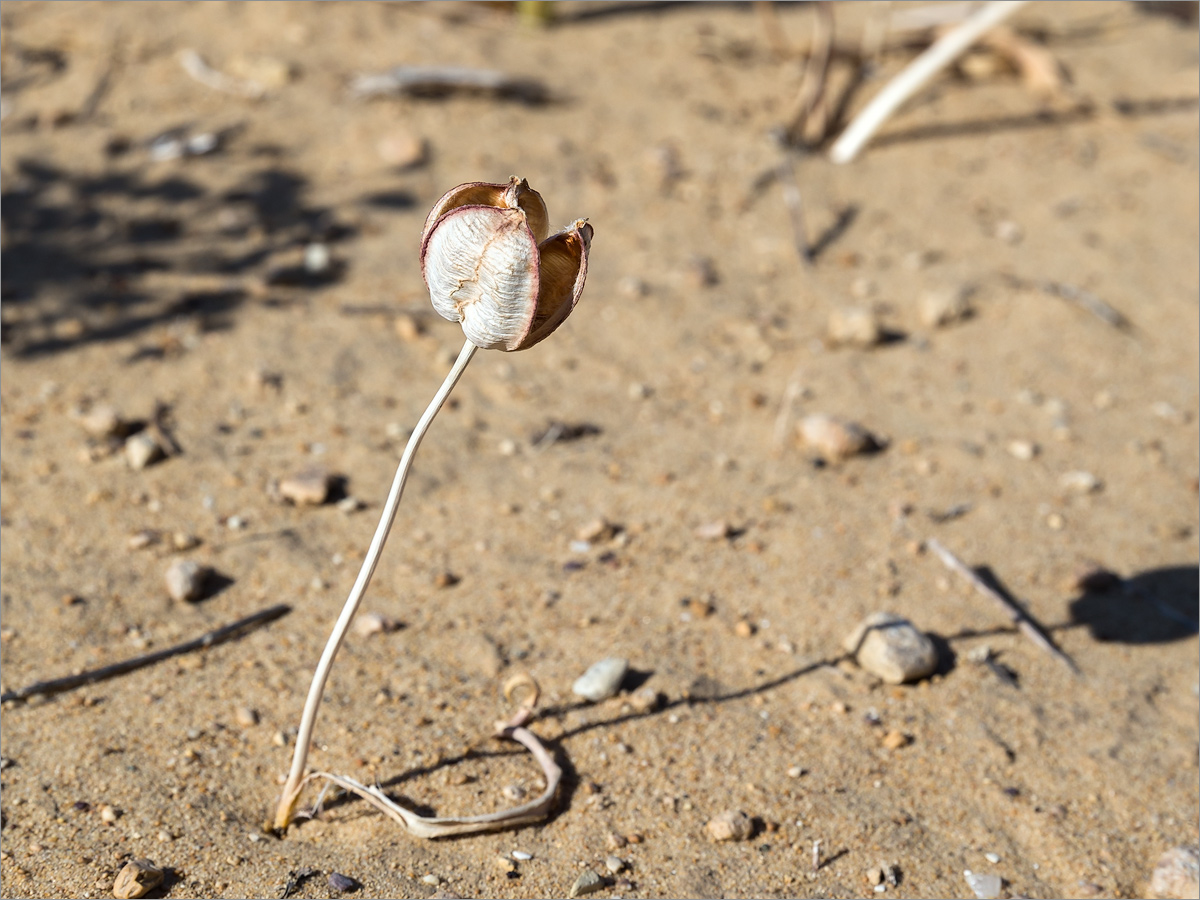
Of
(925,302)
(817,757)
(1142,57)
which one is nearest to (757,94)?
(925,302)

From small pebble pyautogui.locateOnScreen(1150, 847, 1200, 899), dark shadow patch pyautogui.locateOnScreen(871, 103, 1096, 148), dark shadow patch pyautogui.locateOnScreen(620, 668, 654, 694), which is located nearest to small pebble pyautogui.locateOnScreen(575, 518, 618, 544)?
dark shadow patch pyautogui.locateOnScreen(620, 668, 654, 694)

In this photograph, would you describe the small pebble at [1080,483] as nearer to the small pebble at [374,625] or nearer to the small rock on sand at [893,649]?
the small rock on sand at [893,649]

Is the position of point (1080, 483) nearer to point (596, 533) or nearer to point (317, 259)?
point (596, 533)

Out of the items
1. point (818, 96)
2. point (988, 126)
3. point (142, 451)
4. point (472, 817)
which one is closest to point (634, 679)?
point (472, 817)

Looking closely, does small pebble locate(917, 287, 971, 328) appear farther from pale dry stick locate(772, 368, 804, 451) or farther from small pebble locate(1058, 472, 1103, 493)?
small pebble locate(1058, 472, 1103, 493)

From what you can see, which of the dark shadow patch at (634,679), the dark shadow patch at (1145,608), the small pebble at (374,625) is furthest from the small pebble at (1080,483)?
the small pebble at (374,625)

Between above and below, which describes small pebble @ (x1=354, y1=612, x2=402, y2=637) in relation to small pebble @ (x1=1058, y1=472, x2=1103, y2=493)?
above

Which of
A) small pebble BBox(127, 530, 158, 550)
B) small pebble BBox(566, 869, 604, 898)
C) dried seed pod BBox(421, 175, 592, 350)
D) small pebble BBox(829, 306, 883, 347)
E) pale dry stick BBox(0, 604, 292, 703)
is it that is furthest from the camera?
small pebble BBox(829, 306, 883, 347)
